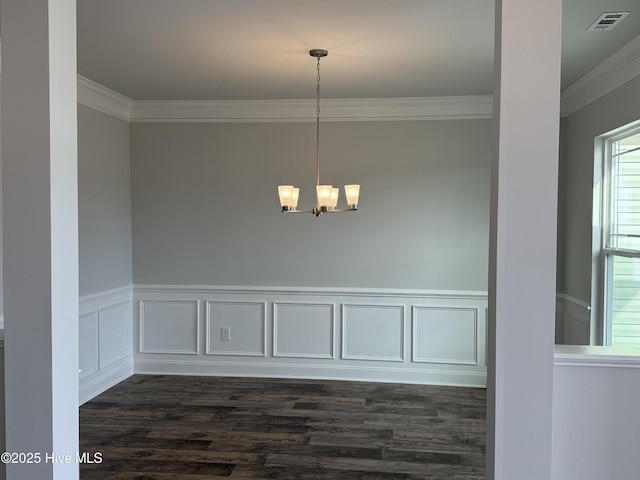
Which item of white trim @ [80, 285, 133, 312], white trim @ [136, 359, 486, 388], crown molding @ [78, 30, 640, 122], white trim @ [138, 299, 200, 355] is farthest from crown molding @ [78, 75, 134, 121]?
white trim @ [136, 359, 486, 388]

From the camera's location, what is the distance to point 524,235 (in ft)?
6.20

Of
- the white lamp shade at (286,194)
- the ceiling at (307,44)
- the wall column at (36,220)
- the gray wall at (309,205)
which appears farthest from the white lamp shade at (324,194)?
the wall column at (36,220)

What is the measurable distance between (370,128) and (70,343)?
355cm

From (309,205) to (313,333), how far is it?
129 centimetres

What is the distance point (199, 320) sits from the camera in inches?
203

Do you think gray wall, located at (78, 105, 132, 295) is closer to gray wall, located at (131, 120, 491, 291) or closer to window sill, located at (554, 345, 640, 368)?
gray wall, located at (131, 120, 491, 291)

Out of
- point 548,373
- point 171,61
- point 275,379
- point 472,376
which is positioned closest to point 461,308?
point 472,376

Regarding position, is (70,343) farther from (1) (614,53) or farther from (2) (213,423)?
(1) (614,53)

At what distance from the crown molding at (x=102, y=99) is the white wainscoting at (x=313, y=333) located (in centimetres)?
177

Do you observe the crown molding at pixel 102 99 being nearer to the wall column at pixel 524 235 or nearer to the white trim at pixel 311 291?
the white trim at pixel 311 291

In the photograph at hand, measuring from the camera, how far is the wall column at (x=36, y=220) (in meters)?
2.00

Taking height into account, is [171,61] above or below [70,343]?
above

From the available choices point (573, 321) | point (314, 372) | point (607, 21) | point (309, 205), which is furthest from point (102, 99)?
point (573, 321)

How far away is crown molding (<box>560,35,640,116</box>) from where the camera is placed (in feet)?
10.5
